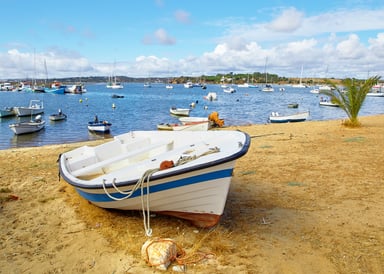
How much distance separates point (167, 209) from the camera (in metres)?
4.89

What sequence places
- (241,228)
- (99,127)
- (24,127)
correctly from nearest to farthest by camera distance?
1. (241,228)
2. (99,127)
3. (24,127)

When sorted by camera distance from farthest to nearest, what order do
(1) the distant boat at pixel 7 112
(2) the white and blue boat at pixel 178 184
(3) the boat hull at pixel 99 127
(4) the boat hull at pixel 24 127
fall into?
(1) the distant boat at pixel 7 112 < (3) the boat hull at pixel 99 127 < (4) the boat hull at pixel 24 127 < (2) the white and blue boat at pixel 178 184

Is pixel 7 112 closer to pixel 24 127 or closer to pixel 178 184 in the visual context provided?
pixel 24 127

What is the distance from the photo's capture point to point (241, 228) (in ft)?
16.5

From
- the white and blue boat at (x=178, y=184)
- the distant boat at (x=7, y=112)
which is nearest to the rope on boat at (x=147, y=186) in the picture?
the white and blue boat at (x=178, y=184)

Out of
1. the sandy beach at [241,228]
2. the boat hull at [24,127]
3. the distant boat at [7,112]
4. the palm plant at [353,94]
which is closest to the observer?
the sandy beach at [241,228]

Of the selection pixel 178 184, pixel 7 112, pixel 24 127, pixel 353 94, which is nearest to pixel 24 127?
pixel 24 127

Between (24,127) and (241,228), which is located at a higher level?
(241,228)

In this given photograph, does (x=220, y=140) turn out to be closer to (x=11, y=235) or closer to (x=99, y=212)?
(x=99, y=212)

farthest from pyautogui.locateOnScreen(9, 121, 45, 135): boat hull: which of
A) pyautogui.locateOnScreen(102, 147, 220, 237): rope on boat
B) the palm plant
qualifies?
pyautogui.locateOnScreen(102, 147, 220, 237): rope on boat

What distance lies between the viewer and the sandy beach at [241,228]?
411 cm

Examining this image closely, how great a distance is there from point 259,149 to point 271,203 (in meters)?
5.09

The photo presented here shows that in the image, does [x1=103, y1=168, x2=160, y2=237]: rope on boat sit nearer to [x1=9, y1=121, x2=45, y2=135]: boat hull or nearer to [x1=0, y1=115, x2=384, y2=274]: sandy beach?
[x1=0, y1=115, x2=384, y2=274]: sandy beach

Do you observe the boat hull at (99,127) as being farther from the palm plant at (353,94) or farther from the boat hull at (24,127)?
the palm plant at (353,94)
